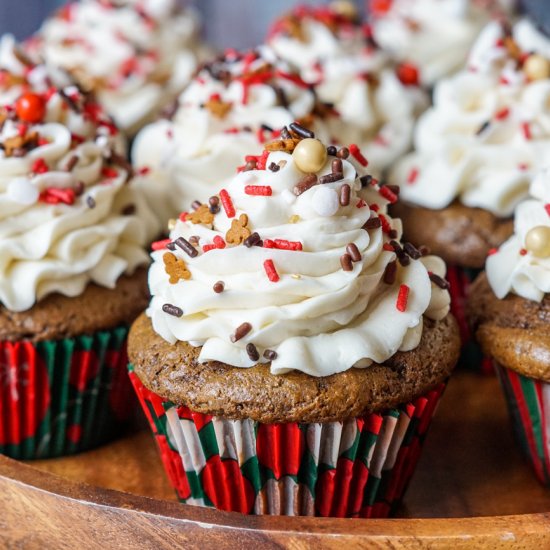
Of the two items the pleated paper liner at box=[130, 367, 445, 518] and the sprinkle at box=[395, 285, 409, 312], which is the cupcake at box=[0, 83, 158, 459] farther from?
the sprinkle at box=[395, 285, 409, 312]

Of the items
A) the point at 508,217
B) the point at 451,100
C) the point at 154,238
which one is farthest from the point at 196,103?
the point at 508,217

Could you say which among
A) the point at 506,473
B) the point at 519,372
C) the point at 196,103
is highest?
the point at 196,103

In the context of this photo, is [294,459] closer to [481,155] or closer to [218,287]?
[218,287]

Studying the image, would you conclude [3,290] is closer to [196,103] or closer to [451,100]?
[196,103]

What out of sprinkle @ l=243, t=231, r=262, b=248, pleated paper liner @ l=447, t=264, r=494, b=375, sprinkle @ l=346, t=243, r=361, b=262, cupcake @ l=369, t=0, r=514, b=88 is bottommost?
pleated paper liner @ l=447, t=264, r=494, b=375

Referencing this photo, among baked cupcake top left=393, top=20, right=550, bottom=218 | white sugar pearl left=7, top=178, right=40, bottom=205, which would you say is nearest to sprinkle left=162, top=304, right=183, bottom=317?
white sugar pearl left=7, top=178, right=40, bottom=205

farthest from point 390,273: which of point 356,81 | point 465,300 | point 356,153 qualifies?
point 356,81
